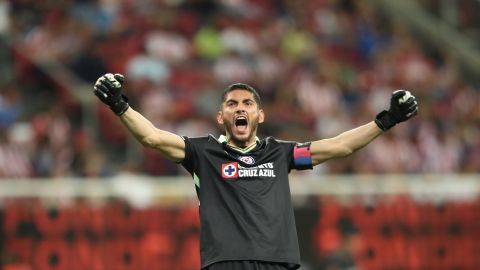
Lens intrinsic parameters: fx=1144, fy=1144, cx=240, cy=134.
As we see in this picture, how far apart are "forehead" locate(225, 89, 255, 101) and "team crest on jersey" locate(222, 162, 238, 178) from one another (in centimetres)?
42

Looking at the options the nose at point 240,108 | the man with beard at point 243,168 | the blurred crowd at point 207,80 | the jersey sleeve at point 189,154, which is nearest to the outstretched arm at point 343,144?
the man with beard at point 243,168

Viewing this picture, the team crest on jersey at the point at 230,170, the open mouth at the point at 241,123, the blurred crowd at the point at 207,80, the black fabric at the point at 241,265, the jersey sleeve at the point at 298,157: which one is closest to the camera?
the black fabric at the point at 241,265

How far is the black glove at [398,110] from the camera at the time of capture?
6848 mm

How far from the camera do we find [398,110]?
6859mm

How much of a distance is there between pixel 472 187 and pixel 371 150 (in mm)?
1499

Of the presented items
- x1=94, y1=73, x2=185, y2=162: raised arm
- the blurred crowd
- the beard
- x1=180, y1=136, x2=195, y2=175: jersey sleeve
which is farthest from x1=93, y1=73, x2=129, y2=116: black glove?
the blurred crowd

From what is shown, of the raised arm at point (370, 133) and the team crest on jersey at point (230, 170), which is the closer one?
the team crest on jersey at point (230, 170)

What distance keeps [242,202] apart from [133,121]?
771mm

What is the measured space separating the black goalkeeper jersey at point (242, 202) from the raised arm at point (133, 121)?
0.08m

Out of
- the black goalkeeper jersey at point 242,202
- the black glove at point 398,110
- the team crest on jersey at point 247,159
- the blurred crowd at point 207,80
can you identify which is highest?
the blurred crowd at point 207,80

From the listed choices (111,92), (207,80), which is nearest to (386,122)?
(111,92)

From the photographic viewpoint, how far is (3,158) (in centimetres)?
1262

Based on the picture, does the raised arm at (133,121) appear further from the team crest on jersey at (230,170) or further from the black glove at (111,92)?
the team crest on jersey at (230,170)

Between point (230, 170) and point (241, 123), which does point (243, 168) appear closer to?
point (230, 170)
